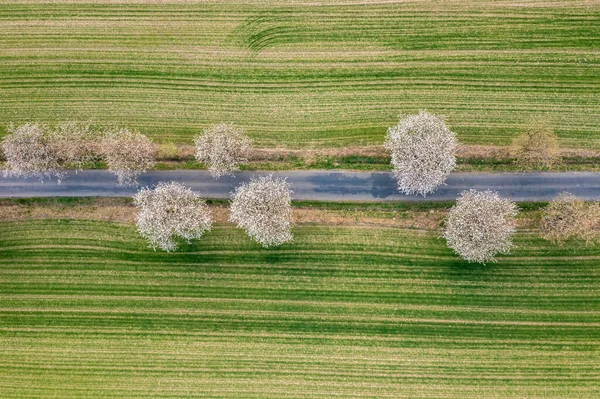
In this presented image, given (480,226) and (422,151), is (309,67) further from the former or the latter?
(480,226)

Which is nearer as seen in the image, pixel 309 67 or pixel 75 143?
pixel 75 143

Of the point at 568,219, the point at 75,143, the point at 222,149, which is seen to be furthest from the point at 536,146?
the point at 75,143

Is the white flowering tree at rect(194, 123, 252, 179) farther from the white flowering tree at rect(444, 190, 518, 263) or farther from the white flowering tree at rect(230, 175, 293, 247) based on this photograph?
the white flowering tree at rect(444, 190, 518, 263)

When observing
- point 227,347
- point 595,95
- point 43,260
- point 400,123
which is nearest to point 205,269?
point 227,347

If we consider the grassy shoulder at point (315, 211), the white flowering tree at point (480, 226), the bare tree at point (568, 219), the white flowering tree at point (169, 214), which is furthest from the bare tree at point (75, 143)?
the bare tree at point (568, 219)

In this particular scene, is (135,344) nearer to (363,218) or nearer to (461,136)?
(363,218)

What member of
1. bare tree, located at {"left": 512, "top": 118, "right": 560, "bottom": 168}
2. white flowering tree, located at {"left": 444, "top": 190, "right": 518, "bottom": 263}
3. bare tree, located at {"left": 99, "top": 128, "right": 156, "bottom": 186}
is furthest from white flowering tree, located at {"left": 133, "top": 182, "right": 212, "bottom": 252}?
bare tree, located at {"left": 512, "top": 118, "right": 560, "bottom": 168}
